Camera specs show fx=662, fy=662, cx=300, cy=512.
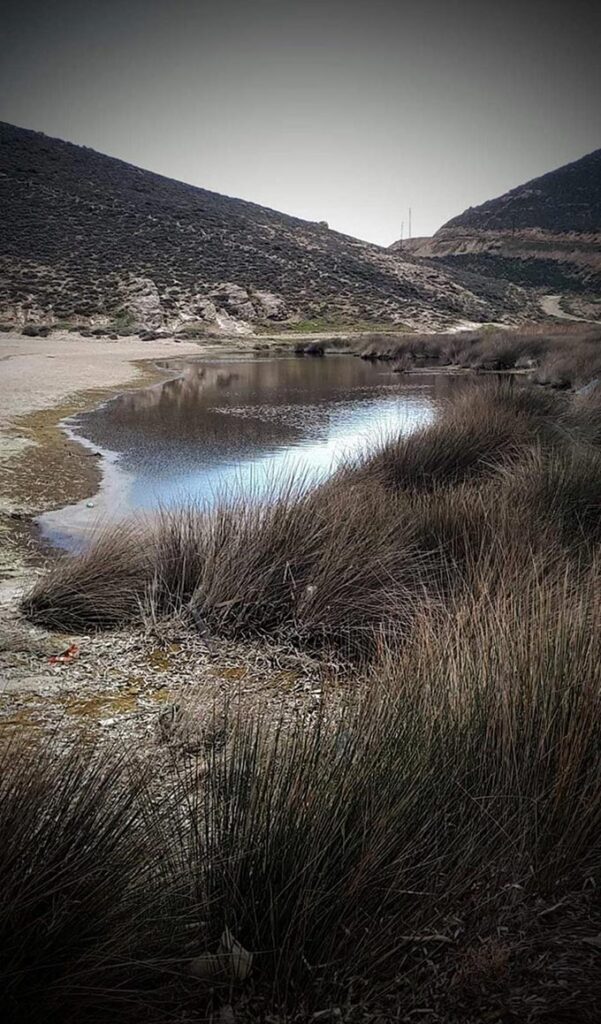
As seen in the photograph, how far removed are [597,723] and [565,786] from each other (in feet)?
0.86

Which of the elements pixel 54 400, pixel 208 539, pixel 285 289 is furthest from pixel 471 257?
pixel 208 539

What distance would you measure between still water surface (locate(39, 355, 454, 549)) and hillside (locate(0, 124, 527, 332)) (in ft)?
64.1

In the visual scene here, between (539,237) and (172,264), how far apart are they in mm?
59866

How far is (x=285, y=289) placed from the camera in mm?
44594

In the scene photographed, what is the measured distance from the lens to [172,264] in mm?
44688

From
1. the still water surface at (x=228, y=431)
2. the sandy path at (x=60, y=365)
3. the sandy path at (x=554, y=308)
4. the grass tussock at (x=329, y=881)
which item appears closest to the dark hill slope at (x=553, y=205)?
the sandy path at (x=554, y=308)

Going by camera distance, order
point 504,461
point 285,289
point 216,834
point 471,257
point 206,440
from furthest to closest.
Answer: point 471,257 < point 285,289 < point 206,440 < point 504,461 < point 216,834

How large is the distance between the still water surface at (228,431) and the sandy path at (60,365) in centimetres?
125

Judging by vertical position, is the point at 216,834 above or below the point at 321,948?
above

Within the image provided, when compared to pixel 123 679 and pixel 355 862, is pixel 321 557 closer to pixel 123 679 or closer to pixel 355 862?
pixel 123 679

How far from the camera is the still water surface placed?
690 cm

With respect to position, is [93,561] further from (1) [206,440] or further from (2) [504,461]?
(1) [206,440]

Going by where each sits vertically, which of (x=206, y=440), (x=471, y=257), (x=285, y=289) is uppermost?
(x=471, y=257)

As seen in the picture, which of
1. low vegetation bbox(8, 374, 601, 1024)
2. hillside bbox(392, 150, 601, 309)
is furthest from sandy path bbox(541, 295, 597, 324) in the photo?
low vegetation bbox(8, 374, 601, 1024)
